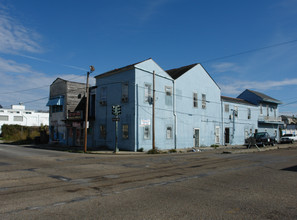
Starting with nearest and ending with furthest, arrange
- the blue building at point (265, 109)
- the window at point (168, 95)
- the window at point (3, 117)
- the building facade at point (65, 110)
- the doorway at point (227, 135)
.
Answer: the window at point (168, 95), the building facade at point (65, 110), the doorway at point (227, 135), the blue building at point (265, 109), the window at point (3, 117)

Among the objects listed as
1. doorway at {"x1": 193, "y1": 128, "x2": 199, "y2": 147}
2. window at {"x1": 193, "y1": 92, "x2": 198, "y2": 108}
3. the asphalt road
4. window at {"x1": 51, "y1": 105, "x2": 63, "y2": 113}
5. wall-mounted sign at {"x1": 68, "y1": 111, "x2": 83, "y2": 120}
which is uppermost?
window at {"x1": 193, "y1": 92, "x2": 198, "y2": 108}

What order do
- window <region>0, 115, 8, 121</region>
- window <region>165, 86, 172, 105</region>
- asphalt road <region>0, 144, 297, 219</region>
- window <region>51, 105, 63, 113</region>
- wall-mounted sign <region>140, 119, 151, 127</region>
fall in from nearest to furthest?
1. asphalt road <region>0, 144, 297, 219</region>
2. wall-mounted sign <region>140, 119, 151, 127</region>
3. window <region>165, 86, 172, 105</region>
4. window <region>51, 105, 63, 113</region>
5. window <region>0, 115, 8, 121</region>

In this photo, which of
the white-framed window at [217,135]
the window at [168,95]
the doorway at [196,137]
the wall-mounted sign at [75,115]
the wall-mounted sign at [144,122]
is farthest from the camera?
the white-framed window at [217,135]

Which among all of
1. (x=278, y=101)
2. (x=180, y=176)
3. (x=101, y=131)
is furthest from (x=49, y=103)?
(x=278, y=101)

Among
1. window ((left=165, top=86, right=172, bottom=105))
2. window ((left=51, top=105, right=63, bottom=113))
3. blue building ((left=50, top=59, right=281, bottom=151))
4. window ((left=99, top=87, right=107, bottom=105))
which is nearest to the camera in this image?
blue building ((left=50, top=59, right=281, bottom=151))

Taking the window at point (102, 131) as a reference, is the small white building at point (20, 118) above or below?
above

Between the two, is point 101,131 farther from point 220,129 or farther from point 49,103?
point 220,129

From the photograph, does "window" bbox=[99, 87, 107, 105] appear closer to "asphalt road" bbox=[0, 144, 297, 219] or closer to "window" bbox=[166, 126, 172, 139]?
"window" bbox=[166, 126, 172, 139]

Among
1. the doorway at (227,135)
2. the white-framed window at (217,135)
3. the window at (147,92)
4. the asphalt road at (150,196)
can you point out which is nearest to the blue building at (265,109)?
the doorway at (227,135)

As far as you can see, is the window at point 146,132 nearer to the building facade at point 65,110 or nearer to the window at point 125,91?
the window at point 125,91

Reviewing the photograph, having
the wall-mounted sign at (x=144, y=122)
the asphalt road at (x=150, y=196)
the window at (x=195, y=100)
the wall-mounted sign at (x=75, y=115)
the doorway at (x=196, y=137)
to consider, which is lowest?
the asphalt road at (x=150, y=196)

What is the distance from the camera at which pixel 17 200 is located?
241 inches

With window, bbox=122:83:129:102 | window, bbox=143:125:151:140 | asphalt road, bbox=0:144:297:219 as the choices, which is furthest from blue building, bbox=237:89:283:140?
asphalt road, bbox=0:144:297:219

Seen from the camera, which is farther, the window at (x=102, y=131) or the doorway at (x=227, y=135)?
the doorway at (x=227, y=135)
